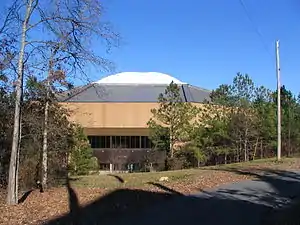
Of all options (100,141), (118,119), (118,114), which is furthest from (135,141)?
(118,114)

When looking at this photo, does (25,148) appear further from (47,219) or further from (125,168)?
(125,168)

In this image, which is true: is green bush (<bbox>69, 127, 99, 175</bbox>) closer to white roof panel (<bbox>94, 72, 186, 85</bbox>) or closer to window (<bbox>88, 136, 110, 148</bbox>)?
window (<bbox>88, 136, 110, 148</bbox>)

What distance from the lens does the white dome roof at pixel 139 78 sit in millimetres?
67775

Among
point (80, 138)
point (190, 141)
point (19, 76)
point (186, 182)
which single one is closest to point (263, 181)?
point (186, 182)

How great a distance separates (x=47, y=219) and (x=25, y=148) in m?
7.43

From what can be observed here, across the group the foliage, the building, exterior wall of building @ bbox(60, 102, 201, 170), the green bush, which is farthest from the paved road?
exterior wall of building @ bbox(60, 102, 201, 170)

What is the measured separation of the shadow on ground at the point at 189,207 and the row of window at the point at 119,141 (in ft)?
130

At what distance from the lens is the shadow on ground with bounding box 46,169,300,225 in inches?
422

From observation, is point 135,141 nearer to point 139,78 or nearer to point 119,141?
point 119,141

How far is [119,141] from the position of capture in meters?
57.8

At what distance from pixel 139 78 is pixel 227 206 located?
60770 millimetres

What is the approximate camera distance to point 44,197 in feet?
50.7

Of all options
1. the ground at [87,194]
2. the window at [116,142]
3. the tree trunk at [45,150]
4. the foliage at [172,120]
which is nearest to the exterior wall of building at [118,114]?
the window at [116,142]

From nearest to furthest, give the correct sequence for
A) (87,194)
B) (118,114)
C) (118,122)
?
1. (87,194)
2. (118,122)
3. (118,114)
